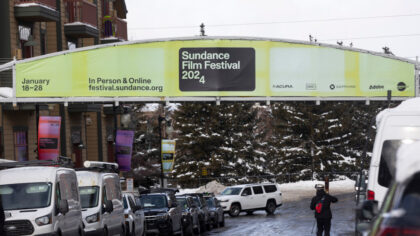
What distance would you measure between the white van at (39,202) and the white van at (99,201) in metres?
1.94

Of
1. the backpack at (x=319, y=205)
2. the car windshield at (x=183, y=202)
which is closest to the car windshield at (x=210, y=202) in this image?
the car windshield at (x=183, y=202)

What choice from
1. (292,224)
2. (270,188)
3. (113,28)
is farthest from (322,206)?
(113,28)

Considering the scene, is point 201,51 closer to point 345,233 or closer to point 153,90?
point 153,90

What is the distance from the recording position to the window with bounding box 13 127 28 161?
39844 millimetres

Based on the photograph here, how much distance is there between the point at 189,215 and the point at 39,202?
559 inches

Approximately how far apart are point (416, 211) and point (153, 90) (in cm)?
2957

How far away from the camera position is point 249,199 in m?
52.7

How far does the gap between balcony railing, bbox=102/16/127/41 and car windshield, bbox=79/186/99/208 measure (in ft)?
95.8

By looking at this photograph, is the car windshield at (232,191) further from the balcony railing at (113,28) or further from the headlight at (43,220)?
the headlight at (43,220)

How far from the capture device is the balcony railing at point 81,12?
4695 centimetres

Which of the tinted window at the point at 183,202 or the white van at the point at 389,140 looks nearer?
the white van at the point at 389,140

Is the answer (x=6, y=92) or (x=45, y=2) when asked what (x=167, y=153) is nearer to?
(x=45, y=2)

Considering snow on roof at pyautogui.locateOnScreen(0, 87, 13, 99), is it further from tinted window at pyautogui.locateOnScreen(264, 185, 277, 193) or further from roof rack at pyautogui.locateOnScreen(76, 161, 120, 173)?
tinted window at pyautogui.locateOnScreen(264, 185, 277, 193)

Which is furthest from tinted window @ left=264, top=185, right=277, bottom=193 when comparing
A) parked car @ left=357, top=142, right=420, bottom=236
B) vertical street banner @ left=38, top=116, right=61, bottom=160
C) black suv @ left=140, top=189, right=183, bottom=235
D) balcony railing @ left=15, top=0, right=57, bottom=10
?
parked car @ left=357, top=142, right=420, bottom=236
